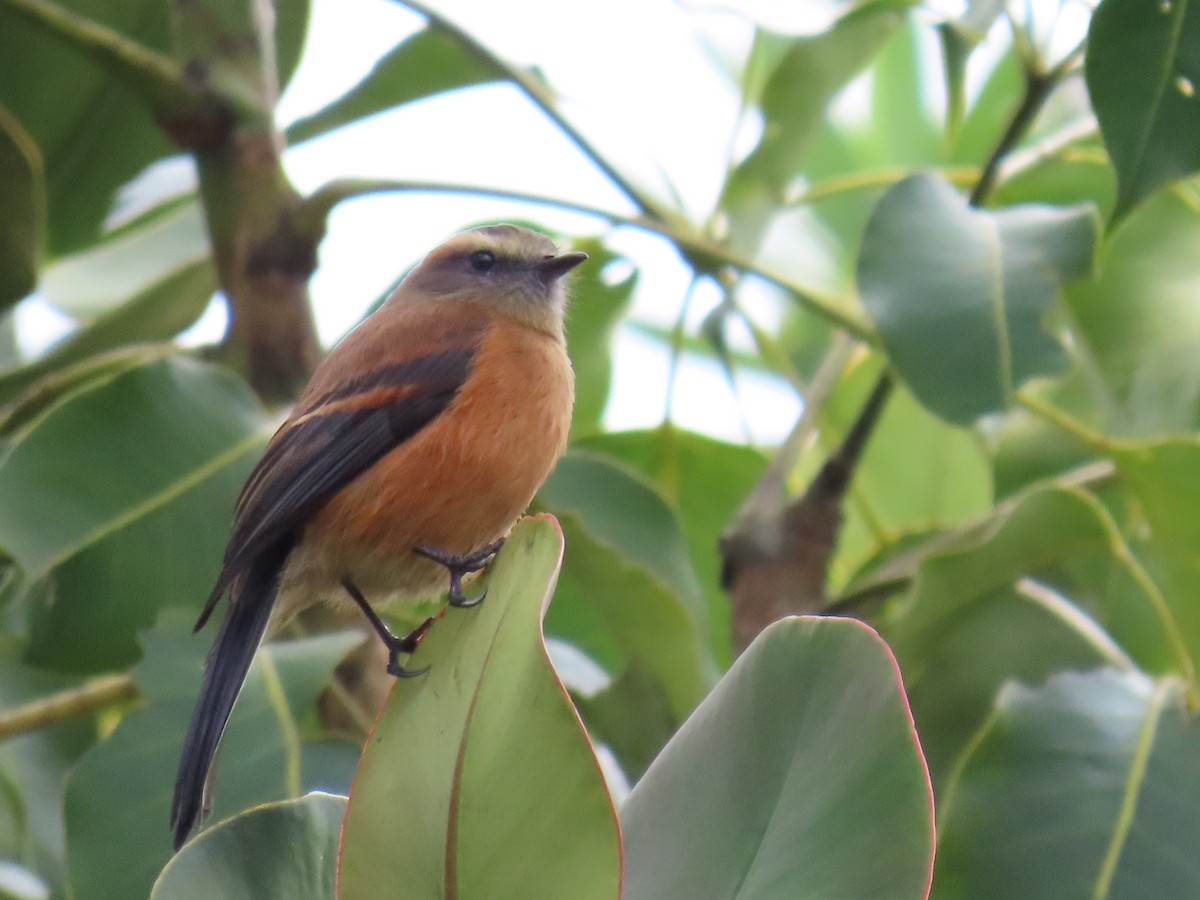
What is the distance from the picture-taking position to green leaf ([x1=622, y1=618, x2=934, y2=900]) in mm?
1568

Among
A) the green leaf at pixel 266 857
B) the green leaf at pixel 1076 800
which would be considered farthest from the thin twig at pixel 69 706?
the green leaf at pixel 1076 800

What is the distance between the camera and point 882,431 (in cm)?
356

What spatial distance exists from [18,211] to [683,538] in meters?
1.47

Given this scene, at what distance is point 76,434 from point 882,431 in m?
1.86

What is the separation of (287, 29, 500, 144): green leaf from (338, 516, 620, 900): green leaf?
1.89 meters

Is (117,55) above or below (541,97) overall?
above

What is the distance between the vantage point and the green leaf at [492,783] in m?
1.55

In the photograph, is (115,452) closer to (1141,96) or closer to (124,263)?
(124,263)

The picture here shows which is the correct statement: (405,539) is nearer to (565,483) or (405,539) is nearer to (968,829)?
(565,483)

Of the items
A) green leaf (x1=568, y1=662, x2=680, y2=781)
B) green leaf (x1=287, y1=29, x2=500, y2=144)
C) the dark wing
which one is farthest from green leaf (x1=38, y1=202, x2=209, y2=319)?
green leaf (x1=568, y1=662, x2=680, y2=781)

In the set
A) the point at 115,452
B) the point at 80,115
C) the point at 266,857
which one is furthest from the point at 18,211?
the point at 266,857

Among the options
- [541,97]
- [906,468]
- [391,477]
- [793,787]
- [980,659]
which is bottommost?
[906,468]

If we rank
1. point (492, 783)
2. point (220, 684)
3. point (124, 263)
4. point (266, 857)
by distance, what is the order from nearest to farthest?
1. point (492, 783)
2. point (266, 857)
3. point (220, 684)
4. point (124, 263)

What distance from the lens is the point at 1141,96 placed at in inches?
87.0
